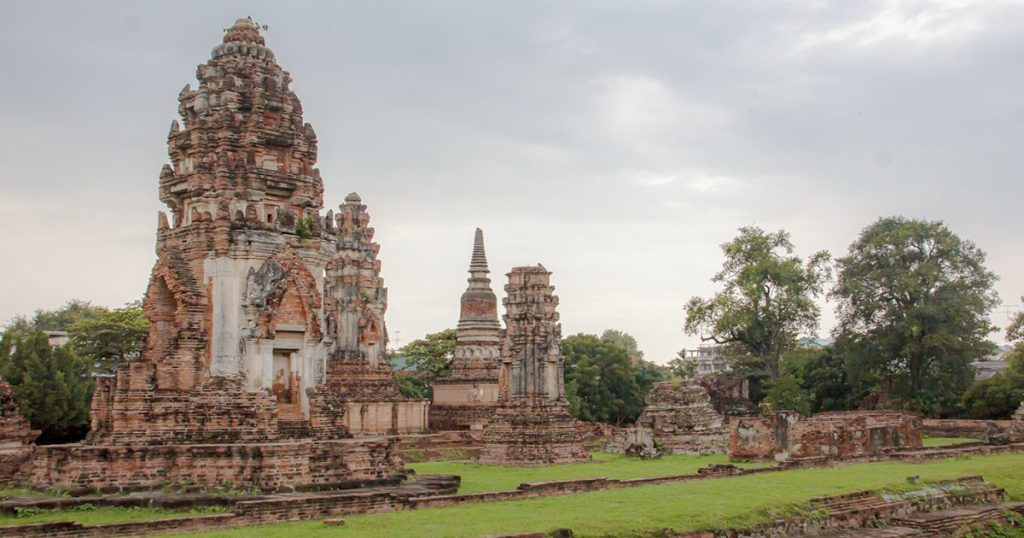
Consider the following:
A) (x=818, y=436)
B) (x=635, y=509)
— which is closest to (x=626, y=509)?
(x=635, y=509)

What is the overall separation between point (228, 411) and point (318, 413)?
187 cm

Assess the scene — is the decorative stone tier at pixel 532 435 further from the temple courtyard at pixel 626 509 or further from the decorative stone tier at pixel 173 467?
the decorative stone tier at pixel 173 467

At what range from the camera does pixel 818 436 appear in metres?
25.0

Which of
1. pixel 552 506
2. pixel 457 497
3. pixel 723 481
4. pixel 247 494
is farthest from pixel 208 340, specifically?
pixel 723 481

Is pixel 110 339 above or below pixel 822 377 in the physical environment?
above

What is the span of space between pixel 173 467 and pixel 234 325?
2.82 m

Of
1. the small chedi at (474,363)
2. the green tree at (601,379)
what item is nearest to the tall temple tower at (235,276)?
the small chedi at (474,363)

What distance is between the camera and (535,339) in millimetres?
30953

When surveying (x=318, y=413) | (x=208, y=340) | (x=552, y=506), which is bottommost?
(x=552, y=506)

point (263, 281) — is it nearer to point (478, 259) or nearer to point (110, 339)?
point (110, 339)

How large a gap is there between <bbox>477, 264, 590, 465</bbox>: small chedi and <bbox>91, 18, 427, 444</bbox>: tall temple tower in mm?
10984

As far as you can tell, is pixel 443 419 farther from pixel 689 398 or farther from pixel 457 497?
pixel 457 497

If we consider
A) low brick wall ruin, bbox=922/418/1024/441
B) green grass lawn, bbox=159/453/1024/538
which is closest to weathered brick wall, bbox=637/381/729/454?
low brick wall ruin, bbox=922/418/1024/441

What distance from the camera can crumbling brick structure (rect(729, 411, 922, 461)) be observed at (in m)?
25.0
